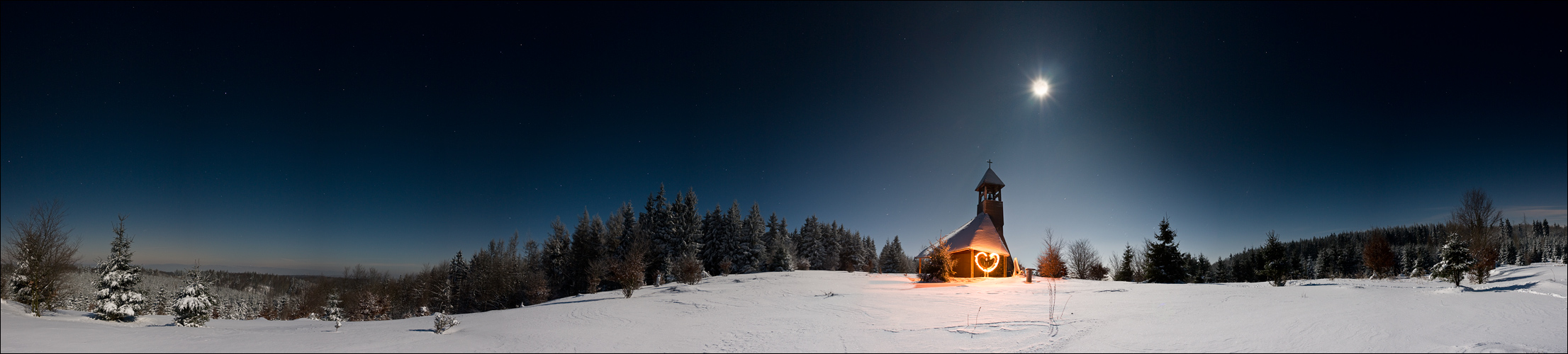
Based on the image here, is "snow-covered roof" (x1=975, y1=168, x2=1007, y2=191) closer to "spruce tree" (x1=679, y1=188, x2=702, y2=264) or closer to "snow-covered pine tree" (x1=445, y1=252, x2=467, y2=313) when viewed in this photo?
"spruce tree" (x1=679, y1=188, x2=702, y2=264)

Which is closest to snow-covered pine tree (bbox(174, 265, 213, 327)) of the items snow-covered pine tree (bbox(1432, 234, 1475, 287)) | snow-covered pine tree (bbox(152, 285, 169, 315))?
snow-covered pine tree (bbox(152, 285, 169, 315))

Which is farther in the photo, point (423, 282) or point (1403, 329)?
point (423, 282)

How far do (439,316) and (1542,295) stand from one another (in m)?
17.1

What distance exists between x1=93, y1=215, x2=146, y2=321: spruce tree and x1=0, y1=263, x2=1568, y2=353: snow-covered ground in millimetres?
360

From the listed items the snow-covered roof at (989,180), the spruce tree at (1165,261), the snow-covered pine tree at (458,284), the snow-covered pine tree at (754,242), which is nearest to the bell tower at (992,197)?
the snow-covered roof at (989,180)

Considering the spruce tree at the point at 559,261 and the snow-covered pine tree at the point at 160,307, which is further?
the spruce tree at the point at 559,261

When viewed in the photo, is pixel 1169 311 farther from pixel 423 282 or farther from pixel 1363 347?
pixel 423 282

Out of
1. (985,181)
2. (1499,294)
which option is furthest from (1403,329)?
(985,181)

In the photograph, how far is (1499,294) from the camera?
787 centimetres

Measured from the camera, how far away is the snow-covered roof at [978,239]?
72.5 feet

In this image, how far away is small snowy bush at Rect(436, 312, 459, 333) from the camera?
6.75 m

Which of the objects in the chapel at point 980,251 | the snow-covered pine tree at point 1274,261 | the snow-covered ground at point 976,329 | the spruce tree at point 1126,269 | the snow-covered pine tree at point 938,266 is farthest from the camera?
the spruce tree at point 1126,269

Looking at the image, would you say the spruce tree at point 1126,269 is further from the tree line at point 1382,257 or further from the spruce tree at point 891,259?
the spruce tree at point 891,259

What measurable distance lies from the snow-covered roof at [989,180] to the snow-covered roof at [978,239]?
83.6 inches
